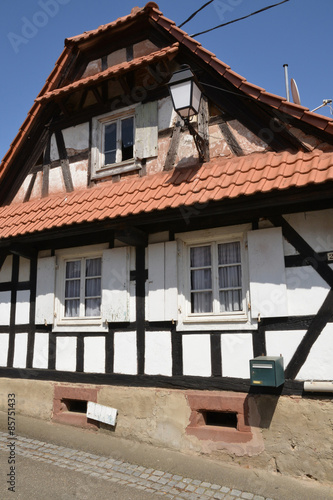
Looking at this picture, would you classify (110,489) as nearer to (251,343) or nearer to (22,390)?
(251,343)

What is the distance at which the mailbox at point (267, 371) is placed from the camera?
4.56m

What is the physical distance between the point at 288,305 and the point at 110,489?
2.97 m

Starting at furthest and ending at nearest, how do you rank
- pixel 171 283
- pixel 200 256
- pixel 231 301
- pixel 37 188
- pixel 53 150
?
pixel 37 188 → pixel 53 150 → pixel 200 256 → pixel 171 283 → pixel 231 301

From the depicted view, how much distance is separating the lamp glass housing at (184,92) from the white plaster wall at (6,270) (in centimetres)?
430

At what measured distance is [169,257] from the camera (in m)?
5.75

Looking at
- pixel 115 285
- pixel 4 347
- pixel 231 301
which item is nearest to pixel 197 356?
pixel 231 301

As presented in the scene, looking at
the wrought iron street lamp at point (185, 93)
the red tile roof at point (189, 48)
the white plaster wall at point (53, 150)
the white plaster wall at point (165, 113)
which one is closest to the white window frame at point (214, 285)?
the wrought iron street lamp at point (185, 93)

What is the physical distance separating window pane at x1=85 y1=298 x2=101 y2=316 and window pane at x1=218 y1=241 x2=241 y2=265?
86.5 inches

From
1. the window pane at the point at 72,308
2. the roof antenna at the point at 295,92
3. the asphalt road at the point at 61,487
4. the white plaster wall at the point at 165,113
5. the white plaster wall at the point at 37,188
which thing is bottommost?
the asphalt road at the point at 61,487

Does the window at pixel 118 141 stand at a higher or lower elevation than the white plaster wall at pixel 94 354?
higher

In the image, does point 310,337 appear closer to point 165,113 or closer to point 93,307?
point 93,307

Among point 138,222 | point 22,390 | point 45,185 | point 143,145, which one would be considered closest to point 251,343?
point 138,222

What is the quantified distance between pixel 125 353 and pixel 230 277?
196 cm

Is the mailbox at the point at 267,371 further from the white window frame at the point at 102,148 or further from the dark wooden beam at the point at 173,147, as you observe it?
the white window frame at the point at 102,148
